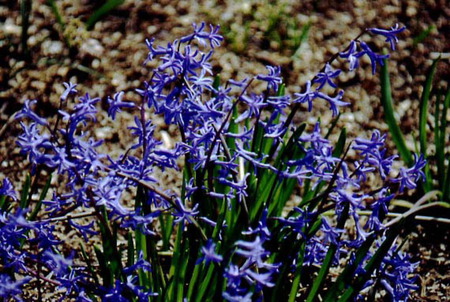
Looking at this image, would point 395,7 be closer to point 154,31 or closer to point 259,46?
point 259,46

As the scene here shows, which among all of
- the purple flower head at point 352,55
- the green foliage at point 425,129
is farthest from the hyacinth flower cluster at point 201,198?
the green foliage at point 425,129

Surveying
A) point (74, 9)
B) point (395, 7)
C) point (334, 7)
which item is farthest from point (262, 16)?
point (74, 9)

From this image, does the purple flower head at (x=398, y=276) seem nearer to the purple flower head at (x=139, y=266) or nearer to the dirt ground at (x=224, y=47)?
the purple flower head at (x=139, y=266)

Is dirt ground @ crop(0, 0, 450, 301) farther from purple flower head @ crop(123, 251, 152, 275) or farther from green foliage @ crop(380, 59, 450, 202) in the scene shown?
purple flower head @ crop(123, 251, 152, 275)

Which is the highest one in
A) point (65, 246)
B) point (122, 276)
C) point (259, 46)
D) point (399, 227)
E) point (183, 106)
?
point (183, 106)

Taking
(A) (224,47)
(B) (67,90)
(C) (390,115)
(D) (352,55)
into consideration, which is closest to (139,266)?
(B) (67,90)

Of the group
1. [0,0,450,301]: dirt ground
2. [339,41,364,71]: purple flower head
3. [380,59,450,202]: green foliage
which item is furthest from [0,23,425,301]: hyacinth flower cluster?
[0,0,450,301]: dirt ground

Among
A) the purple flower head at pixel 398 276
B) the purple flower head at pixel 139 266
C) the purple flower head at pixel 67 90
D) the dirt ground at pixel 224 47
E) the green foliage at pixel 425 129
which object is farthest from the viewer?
the dirt ground at pixel 224 47

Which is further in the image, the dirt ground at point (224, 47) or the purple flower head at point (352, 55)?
the dirt ground at point (224, 47)
